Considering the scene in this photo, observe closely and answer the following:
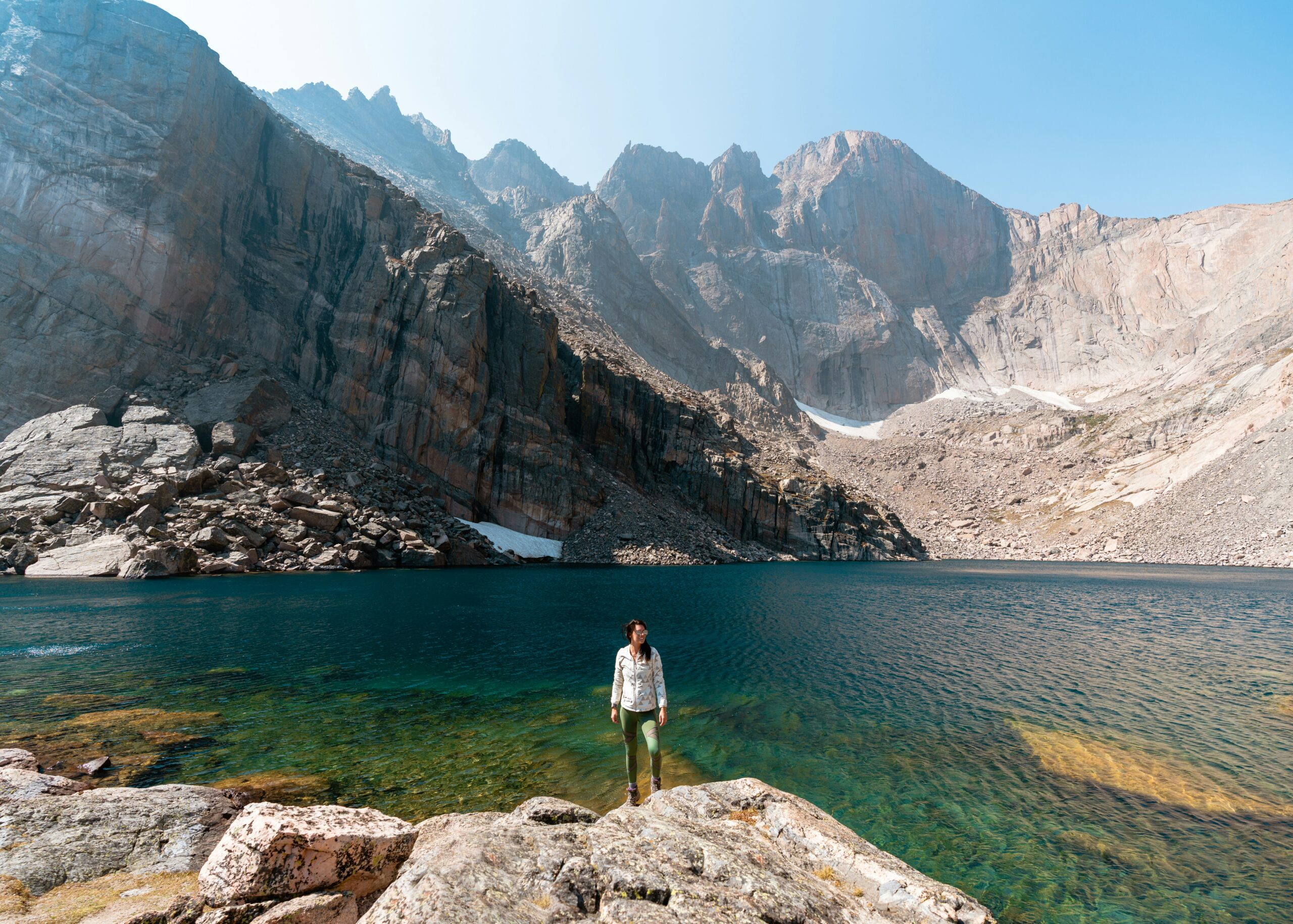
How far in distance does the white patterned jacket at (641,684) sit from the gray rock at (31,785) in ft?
28.4

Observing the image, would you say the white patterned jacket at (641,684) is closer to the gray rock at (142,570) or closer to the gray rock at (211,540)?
the gray rock at (142,570)

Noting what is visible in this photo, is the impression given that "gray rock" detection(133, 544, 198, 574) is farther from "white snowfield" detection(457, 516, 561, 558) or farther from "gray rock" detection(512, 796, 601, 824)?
"gray rock" detection(512, 796, 601, 824)

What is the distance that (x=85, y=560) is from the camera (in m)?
46.9

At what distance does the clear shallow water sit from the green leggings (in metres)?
2.60

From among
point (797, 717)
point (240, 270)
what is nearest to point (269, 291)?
point (240, 270)

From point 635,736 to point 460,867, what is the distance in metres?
7.05

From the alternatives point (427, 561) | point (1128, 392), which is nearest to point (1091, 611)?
point (427, 561)

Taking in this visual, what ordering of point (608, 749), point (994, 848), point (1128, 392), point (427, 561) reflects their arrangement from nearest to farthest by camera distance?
1. point (994, 848)
2. point (608, 749)
3. point (427, 561)
4. point (1128, 392)

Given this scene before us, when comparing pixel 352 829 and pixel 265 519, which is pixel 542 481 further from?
pixel 352 829

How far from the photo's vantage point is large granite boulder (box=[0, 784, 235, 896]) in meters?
7.02

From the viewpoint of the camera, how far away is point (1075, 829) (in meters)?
11.9

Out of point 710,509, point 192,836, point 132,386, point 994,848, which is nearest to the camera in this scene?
point 192,836

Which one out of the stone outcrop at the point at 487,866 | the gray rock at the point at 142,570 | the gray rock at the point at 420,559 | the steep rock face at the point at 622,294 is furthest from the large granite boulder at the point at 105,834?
the steep rock face at the point at 622,294

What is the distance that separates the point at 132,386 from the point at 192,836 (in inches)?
3257
